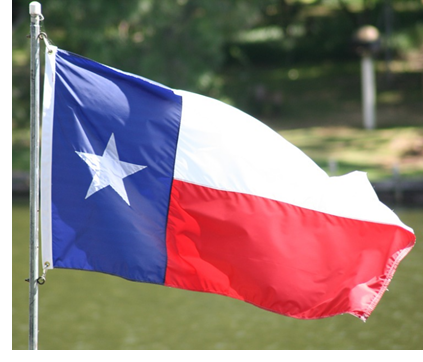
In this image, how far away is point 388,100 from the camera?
27281mm

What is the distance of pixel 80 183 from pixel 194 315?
23.6ft

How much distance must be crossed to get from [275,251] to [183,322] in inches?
269

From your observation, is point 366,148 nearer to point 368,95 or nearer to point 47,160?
point 368,95

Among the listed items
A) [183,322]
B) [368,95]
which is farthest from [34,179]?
[368,95]

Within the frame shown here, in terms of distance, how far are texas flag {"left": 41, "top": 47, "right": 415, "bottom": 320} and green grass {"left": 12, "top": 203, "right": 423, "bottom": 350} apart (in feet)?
19.1

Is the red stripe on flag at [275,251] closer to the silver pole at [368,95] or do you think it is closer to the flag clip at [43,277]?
the flag clip at [43,277]

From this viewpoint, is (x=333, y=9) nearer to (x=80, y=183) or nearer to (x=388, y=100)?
(x=388, y=100)

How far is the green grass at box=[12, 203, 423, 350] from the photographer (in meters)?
10.7

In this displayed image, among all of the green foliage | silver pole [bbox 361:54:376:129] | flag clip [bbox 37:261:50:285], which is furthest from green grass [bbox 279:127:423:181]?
flag clip [bbox 37:261:50:285]

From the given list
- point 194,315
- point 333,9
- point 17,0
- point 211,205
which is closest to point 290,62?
point 333,9

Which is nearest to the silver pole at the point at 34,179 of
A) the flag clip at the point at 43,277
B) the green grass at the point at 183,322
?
the flag clip at the point at 43,277

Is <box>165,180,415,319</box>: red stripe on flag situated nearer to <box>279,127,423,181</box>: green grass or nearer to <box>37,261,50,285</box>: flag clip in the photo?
<box>37,261,50,285</box>: flag clip

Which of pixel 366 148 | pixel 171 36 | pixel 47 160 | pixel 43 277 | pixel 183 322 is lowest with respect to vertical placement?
pixel 183 322

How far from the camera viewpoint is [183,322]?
38.0ft
